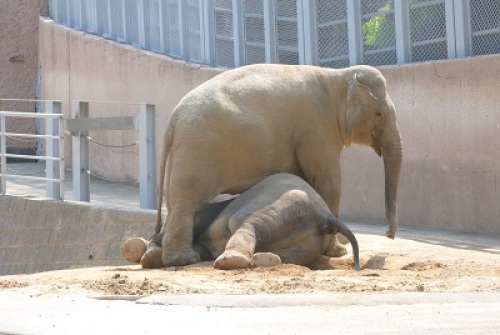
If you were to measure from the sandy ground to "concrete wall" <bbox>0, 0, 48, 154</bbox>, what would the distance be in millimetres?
18849

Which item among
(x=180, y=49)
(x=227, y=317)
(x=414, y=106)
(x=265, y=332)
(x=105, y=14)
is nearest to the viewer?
(x=265, y=332)

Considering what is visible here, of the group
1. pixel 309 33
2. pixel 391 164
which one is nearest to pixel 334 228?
pixel 391 164

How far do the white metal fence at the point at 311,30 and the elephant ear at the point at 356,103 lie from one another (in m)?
3.45

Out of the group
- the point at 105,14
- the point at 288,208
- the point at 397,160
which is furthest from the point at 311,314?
the point at 105,14

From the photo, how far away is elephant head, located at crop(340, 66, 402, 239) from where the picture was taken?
12.9 meters

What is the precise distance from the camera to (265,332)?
25.2ft

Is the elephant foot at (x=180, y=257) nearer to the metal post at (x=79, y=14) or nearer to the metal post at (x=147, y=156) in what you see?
the metal post at (x=147, y=156)

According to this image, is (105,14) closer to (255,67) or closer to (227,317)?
(255,67)

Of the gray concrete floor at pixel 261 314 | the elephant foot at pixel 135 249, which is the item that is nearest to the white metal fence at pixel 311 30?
the elephant foot at pixel 135 249

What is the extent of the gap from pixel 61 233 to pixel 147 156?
1563mm

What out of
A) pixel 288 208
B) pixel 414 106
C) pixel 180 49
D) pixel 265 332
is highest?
pixel 180 49

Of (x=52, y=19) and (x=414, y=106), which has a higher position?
(x=52, y=19)

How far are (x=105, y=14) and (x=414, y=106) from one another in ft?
39.6

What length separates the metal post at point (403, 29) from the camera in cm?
1722
